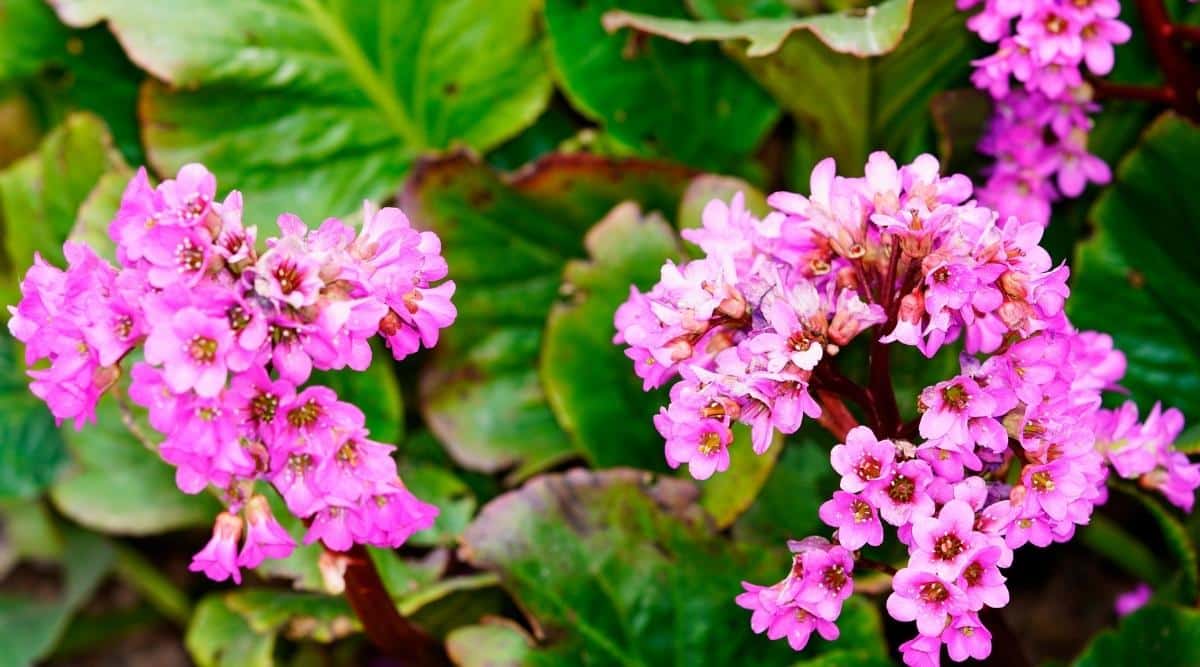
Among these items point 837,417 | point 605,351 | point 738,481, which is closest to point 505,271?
point 605,351

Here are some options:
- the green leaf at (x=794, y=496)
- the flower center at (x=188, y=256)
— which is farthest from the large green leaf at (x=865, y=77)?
the flower center at (x=188, y=256)

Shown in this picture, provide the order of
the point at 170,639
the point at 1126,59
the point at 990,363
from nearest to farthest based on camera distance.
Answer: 1. the point at 990,363
2. the point at 1126,59
3. the point at 170,639

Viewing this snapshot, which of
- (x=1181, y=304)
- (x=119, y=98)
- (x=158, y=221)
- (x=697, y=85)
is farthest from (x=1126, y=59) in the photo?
(x=119, y=98)

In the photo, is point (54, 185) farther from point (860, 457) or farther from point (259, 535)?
point (860, 457)

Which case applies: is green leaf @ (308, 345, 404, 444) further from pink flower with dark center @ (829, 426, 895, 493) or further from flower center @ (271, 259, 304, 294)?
pink flower with dark center @ (829, 426, 895, 493)

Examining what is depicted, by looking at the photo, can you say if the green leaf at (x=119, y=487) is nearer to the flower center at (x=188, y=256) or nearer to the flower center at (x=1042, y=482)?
the flower center at (x=188, y=256)

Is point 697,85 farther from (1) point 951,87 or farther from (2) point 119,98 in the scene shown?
(2) point 119,98
